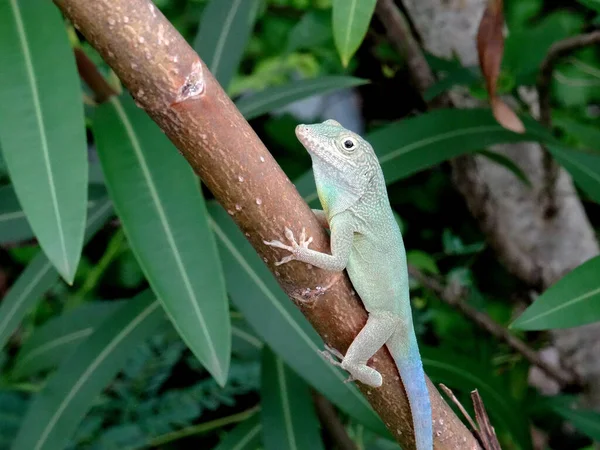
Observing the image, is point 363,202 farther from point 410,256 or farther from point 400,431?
point 410,256

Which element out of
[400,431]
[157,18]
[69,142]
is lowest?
[400,431]

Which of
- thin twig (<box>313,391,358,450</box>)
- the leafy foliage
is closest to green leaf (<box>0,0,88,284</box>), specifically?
the leafy foliage

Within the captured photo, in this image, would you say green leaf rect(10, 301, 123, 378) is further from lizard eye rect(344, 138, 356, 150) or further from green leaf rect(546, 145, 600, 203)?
green leaf rect(546, 145, 600, 203)

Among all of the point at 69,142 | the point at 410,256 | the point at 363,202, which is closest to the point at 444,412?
the point at 363,202

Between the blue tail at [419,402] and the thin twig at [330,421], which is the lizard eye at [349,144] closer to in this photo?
the blue tail at [419,402]

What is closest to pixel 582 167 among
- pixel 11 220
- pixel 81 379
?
pixel 81 379

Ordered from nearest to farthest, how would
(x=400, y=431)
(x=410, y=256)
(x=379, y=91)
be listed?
A: 1. (x=400, y=431)
2. (x=410, y=256)
3. (x=379, y=91)

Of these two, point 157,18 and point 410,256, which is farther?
point 410,256
